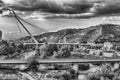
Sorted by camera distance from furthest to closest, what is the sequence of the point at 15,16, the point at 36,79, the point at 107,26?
the point at 107,26, the point at 15,16, the point at 36,79

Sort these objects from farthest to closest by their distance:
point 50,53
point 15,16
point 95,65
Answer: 1. point 15,16
2. point 50,53
3. point 95,65

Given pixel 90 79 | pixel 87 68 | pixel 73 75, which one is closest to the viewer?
pixel 90 79

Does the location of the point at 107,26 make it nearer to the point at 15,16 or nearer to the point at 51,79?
the point at 15,16

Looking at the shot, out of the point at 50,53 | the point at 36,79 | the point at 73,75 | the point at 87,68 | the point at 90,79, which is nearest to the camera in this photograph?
the point at 90,79

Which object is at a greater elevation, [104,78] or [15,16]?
[15,16]

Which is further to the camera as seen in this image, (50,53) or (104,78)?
(50,53)

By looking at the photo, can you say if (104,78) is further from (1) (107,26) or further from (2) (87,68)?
(1) (107,26)

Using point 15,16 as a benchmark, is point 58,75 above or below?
below

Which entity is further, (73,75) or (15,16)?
(15,16)

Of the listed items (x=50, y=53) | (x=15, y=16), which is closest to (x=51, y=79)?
(x=50, y=53)

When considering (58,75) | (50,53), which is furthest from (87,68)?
(50,53)
